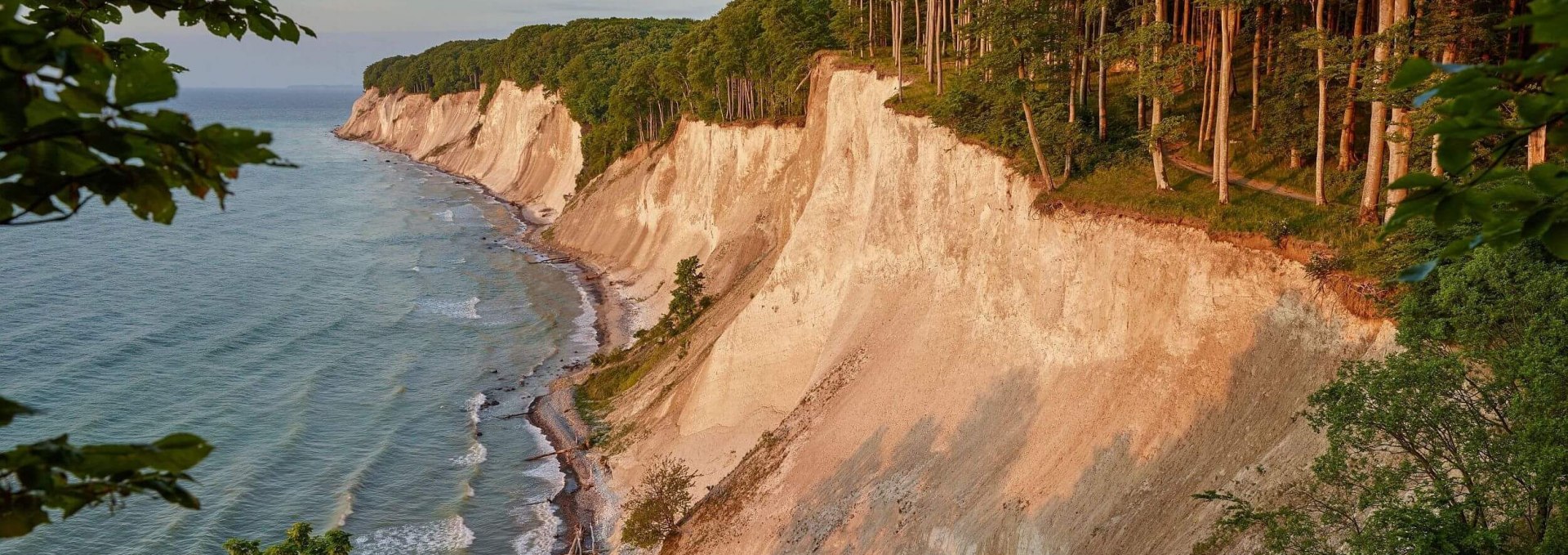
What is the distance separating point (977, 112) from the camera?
3438 centimetres

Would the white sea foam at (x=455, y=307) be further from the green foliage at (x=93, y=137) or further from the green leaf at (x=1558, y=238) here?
the green leaf at (x=1558, y=238)

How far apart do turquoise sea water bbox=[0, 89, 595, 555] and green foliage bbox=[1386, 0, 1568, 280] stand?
1051 inches

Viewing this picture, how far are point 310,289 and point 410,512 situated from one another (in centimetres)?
4093

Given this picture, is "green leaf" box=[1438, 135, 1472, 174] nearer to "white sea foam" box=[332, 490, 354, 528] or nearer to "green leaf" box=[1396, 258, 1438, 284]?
"green leaf" box=[1396, 258, 1438, 284]

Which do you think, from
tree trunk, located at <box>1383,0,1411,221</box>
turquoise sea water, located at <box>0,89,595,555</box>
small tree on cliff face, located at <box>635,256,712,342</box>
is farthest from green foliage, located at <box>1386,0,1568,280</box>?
small tree on cliff face, located at <box>635,256,712,342</box>

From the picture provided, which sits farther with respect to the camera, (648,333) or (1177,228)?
(648,333)

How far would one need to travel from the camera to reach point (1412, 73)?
343 centimetres

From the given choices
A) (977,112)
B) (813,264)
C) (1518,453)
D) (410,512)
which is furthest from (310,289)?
(1518,453)

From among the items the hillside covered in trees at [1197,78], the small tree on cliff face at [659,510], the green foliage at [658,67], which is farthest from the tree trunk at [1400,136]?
the green foliage at [658,67]

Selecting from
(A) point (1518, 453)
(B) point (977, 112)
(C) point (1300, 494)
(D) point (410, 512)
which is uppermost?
(B) point (977, 112)

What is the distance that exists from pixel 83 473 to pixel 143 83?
4.12 ft

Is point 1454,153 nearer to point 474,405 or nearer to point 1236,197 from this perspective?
point 1236,197

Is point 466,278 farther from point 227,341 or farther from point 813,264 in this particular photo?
point 813,264

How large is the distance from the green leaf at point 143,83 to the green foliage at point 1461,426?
15.1m
